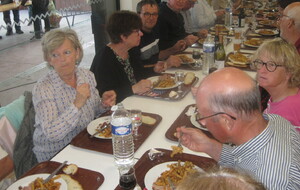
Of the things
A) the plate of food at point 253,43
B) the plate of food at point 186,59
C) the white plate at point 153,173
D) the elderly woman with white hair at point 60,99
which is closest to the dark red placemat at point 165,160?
the white plate at point 153,173

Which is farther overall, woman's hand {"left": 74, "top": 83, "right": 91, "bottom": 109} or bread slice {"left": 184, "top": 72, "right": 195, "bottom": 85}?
bread slice {"left": 184, "top": 72, "right": 195, "bottom": 85}

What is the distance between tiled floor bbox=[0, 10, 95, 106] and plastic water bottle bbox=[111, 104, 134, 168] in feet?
6.32

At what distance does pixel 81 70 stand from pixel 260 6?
17.7ft

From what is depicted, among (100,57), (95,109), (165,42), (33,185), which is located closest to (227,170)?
(33,185)

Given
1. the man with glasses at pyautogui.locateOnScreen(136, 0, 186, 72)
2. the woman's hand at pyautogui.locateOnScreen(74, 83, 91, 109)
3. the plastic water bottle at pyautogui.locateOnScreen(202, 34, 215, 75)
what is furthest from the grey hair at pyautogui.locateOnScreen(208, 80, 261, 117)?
the man with glasses at pyautogui.locateOnScreen(136, 0, 186, 72)

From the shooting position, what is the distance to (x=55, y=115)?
177 centimetres

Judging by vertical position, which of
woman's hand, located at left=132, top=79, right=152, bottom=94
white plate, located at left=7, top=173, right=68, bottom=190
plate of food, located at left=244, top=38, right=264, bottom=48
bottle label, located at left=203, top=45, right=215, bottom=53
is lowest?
white plate, located at left=7, top=173, right=68, bottom=190

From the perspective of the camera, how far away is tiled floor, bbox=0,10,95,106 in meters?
3.31

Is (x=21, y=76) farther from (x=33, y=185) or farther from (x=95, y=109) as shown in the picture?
(x=33, y=185)

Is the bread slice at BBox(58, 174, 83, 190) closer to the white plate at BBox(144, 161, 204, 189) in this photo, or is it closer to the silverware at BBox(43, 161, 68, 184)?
the silverware at BBox(43, 161, 68, 184)

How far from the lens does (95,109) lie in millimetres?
2141

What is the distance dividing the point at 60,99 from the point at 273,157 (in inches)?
48.1

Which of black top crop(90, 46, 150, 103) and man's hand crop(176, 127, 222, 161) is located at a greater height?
black top crop(90, 46, 150, 103)

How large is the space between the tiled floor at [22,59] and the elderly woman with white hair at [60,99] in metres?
1.33
